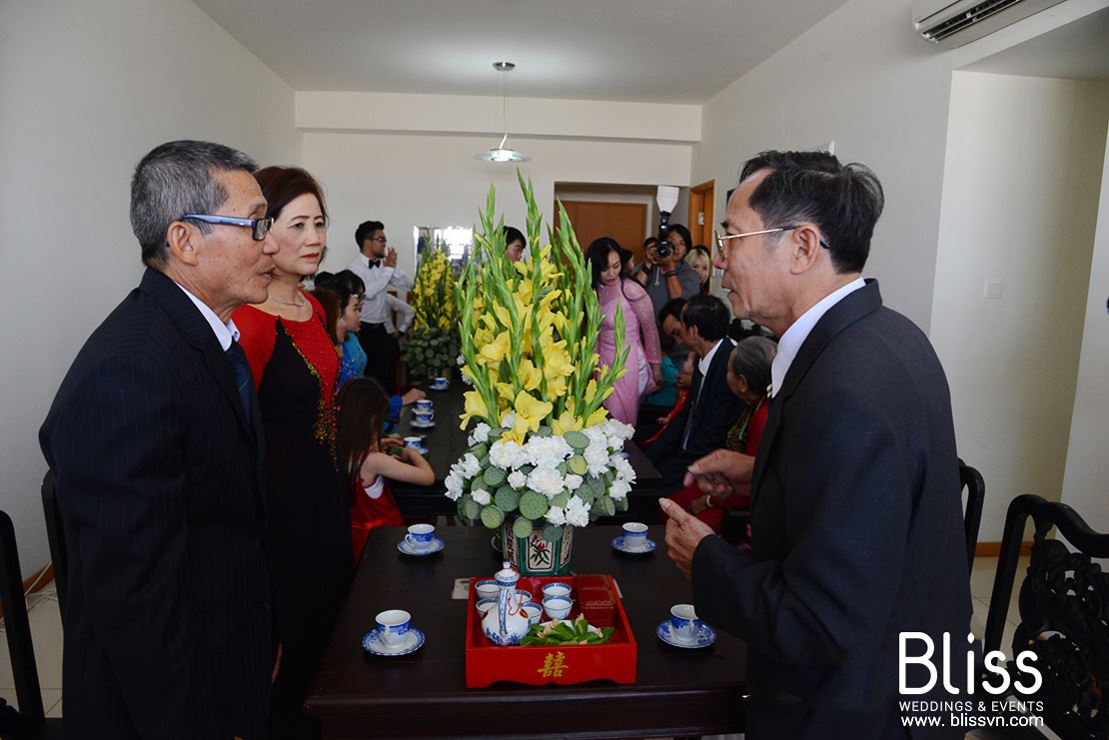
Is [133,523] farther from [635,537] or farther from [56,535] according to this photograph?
[635,537]

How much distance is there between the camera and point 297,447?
1964mm

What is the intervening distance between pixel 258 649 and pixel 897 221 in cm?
414

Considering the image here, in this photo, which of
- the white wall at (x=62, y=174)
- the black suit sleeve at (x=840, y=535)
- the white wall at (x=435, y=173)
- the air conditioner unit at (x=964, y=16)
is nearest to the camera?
the black suit sleeve at (x=840, y=535)

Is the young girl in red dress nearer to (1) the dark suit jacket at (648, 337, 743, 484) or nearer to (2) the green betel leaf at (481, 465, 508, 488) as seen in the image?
(2) the green betel leaf at (481, 465, 508, 488)

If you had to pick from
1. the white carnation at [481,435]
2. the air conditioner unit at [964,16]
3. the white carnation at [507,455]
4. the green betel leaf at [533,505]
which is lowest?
the green betel leaf at [533,505]

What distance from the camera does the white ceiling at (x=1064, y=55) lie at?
3.21 m

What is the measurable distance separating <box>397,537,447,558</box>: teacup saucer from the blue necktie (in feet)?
1.97

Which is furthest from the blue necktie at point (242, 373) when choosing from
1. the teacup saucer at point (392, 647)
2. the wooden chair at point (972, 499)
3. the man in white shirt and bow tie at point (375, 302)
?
the man in white shirt and bow tie at point (375, 302)

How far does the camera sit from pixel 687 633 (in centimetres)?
146

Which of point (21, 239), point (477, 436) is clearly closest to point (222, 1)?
point (21, 239)

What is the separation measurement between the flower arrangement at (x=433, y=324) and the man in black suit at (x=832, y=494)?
3787mm

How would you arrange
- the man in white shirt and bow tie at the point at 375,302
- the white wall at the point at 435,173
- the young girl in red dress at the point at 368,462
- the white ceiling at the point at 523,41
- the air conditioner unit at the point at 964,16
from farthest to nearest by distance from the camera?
the white wall at the point at 435,173 → the man in white shirt and bow tie at the point at 375,302 → the white ceiling at the point at 523,41 → the air conditioner unit at the point at 964,16 → the young girl in red dress at the point at 368,462

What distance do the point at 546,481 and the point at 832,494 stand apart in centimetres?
68

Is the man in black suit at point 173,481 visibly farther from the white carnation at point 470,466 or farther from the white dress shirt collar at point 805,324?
the white dress shirt collar at point 805,324
